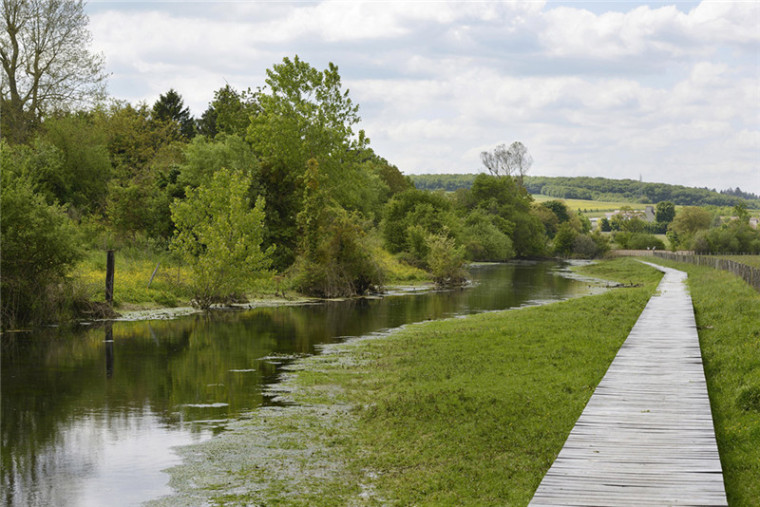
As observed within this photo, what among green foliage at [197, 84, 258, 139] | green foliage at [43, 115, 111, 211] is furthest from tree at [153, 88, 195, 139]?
green foliage at [43, 115, 111, 211]

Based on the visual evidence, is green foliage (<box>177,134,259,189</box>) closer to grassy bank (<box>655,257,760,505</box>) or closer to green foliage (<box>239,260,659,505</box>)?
green foliage (<box>239,260,659,505</box>)

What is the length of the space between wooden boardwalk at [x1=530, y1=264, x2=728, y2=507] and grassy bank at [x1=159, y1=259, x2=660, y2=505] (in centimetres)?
68

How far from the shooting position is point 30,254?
1073 inches

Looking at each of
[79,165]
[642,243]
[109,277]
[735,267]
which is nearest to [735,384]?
[109,277]

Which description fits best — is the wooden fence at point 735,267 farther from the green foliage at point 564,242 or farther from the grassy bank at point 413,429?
the green foliage at point 564,242

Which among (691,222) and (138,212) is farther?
(691,222)

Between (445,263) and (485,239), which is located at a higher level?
(485,239)

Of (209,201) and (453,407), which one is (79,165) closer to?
(209,201)

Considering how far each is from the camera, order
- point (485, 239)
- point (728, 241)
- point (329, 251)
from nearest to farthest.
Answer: point (329, 251) < point (728, 241) < point (485, 239)

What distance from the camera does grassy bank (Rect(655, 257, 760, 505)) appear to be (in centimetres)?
1019

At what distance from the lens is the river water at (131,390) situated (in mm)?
11336

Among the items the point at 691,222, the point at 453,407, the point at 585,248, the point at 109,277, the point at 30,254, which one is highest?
the point at 691,222

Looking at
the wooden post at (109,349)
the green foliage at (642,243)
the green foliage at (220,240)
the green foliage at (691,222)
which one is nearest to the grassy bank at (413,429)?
the wooden post at (109,349)

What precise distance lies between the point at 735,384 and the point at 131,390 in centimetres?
1289
